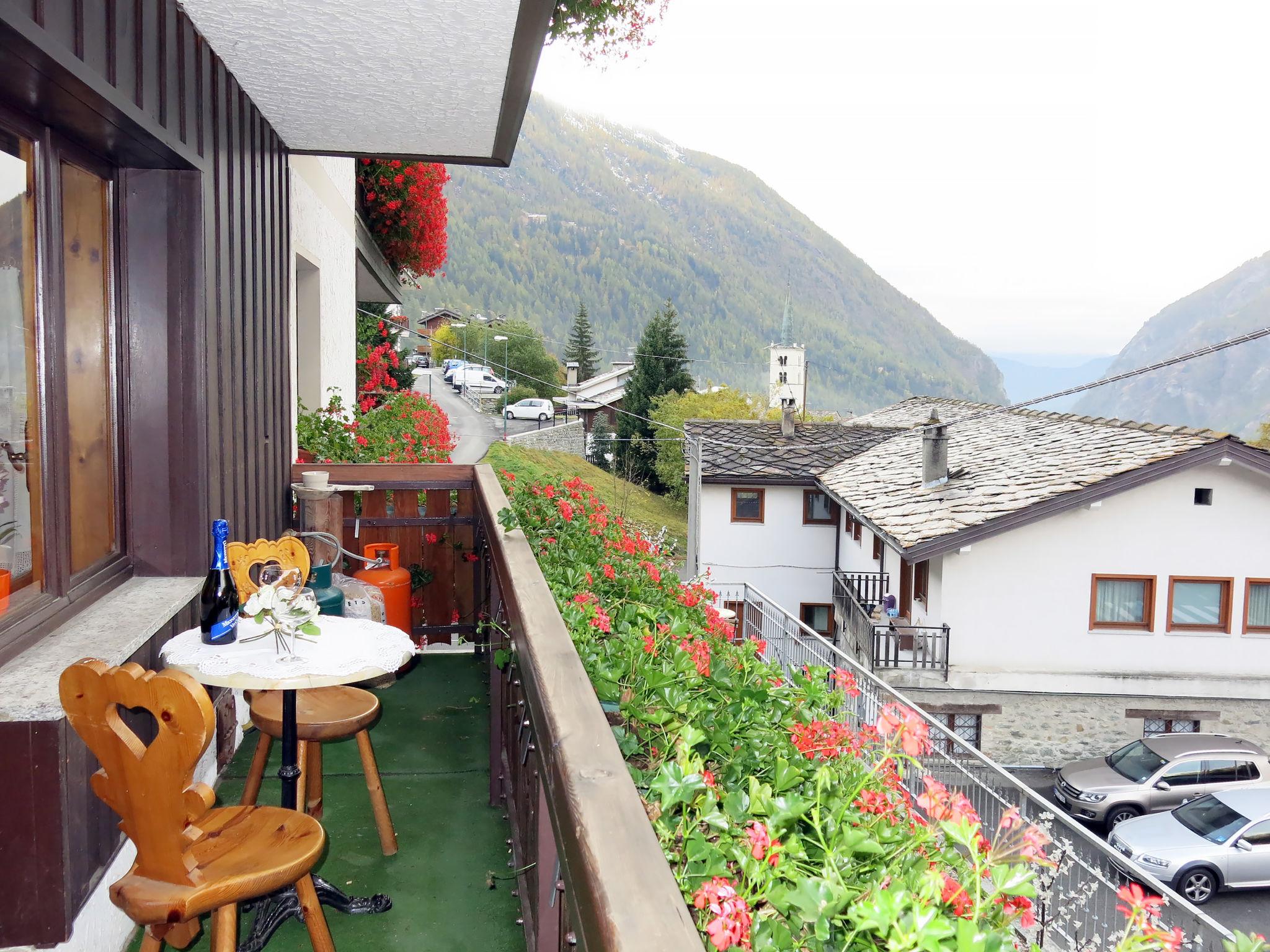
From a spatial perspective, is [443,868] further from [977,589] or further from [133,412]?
[977,589]

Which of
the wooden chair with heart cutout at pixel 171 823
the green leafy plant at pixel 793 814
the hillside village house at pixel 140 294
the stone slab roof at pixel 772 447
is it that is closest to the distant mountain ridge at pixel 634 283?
the stone slab roof at pixel 772 447

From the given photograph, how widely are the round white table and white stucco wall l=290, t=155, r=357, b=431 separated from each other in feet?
8.47

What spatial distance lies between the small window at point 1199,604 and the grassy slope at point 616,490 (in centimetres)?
1953

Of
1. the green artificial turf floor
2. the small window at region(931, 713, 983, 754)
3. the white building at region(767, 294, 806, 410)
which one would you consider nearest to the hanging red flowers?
the green artificial turf floor

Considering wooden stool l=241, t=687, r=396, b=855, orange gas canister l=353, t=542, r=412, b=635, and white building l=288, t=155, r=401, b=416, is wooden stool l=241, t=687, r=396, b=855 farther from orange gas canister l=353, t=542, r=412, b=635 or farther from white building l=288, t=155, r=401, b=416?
white building l=288, t=155, r=401, b=416

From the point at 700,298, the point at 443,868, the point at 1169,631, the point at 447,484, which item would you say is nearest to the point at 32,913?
the point at 443,868

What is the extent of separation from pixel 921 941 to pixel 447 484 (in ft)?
14.5

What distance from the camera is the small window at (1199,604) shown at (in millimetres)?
14820

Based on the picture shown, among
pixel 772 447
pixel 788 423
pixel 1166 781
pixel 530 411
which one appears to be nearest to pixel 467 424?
pixel 530 411

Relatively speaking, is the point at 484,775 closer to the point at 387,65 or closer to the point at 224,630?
the point at 224,630

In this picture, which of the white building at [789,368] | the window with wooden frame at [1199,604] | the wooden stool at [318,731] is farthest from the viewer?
the white building at [789,368]

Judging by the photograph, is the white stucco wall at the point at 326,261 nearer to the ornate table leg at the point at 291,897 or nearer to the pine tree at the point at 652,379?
the ornate table leg at the point at 291,897

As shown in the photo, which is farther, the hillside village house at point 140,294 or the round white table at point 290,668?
the round white table at point 290,668

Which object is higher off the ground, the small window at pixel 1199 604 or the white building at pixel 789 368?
the white building at pixel 789 368
